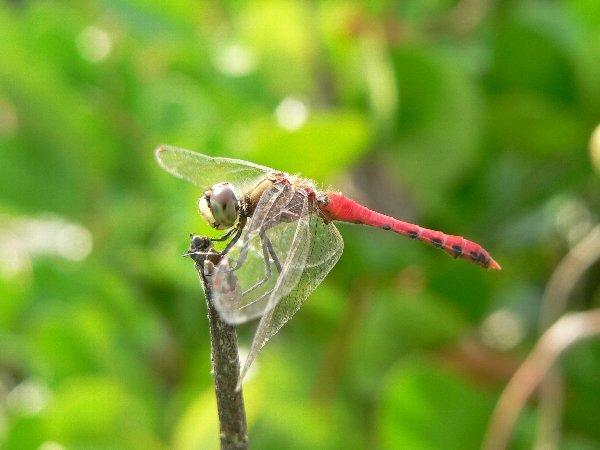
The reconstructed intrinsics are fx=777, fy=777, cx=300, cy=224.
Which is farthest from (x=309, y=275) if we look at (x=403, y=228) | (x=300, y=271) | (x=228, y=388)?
(x=228, y=388)

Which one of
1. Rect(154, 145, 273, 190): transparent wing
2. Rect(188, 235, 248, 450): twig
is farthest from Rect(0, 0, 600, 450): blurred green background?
Rect(188, 235, 248, 450): twig

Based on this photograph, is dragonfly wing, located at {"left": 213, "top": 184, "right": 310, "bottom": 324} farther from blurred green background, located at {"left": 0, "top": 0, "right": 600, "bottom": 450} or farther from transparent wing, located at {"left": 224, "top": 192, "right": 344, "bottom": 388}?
blurred green background, located at {"left": 0, "top": 0, "right": 600, "bottom": 450}

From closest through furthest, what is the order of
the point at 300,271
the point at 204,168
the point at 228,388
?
the point at 228,388 → the point at 300,271 → the point at 204,168

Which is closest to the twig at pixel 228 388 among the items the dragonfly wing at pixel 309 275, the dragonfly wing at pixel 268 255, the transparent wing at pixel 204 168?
the dragonfly wing at pixel 268 255

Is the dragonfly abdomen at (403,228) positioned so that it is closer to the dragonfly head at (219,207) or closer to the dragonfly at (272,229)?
the dragonfly at (272,229)

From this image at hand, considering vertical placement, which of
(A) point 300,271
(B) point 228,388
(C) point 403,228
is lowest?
(B) point 228,388

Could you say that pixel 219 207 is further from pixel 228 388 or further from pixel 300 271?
→ pixel 228 388

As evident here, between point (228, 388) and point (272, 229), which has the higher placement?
point (272, 229)
